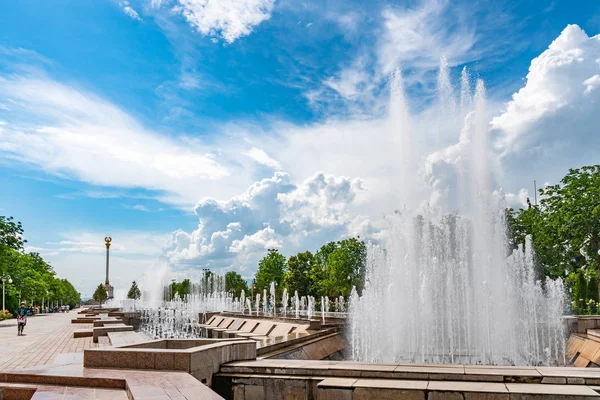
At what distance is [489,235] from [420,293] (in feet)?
13.6

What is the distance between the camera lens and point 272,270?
212 feet

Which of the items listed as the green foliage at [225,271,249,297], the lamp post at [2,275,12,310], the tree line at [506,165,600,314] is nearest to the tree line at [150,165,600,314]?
the tree line at [506,165,600,314]

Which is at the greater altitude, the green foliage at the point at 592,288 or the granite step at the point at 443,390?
the green foliage at the point at 592,288

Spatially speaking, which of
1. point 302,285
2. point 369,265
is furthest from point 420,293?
point 302,285

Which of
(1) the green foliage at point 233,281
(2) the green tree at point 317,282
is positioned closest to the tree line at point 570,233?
(2) the green tree at point 317,282

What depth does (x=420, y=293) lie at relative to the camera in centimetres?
2194

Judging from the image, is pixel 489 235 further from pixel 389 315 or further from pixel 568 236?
pixel 568 236

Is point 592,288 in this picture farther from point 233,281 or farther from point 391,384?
point 233,281

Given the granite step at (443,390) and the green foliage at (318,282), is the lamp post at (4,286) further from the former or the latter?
the granite step at (443,390)

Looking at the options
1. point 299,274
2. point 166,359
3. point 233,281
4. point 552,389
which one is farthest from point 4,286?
point 233,281

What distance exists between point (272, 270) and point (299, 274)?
10.2 metres

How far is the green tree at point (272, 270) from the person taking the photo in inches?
2532

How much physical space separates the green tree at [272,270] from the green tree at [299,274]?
27.6 feet

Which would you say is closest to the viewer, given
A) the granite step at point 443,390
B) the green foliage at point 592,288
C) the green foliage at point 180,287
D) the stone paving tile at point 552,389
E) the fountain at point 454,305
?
the stone paving tile at point 552,389
